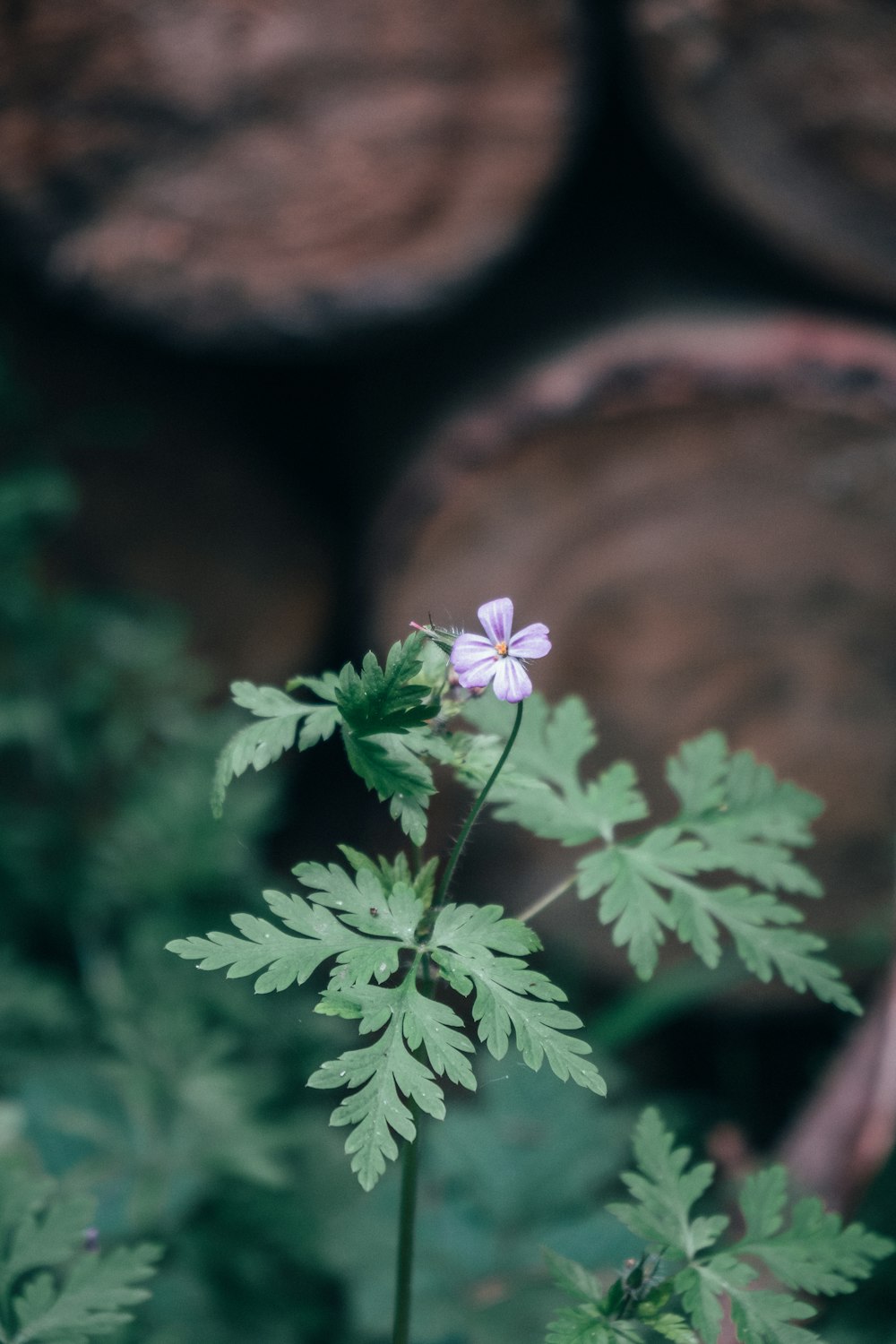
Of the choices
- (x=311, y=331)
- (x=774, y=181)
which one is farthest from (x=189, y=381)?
(x=774, y=181)

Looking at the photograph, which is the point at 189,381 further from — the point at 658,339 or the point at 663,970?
the point at 663,970

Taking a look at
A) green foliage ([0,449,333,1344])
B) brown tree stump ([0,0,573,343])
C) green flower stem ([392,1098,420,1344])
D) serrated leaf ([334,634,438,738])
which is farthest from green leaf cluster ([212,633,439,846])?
brown tree stump ([0,0,573,343])

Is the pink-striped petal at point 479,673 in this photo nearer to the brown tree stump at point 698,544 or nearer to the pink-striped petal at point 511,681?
the pink-striped petal at point 511,681

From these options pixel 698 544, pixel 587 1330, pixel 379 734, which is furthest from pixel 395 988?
pixel 698 544

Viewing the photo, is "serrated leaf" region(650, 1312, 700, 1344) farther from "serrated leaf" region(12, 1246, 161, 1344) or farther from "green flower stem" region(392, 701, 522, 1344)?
"serrated leaf" region(12, 1246, 161, 1344)

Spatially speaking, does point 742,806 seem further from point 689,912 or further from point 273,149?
point 273,149

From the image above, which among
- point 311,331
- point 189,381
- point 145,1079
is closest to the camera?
point 145,1079
